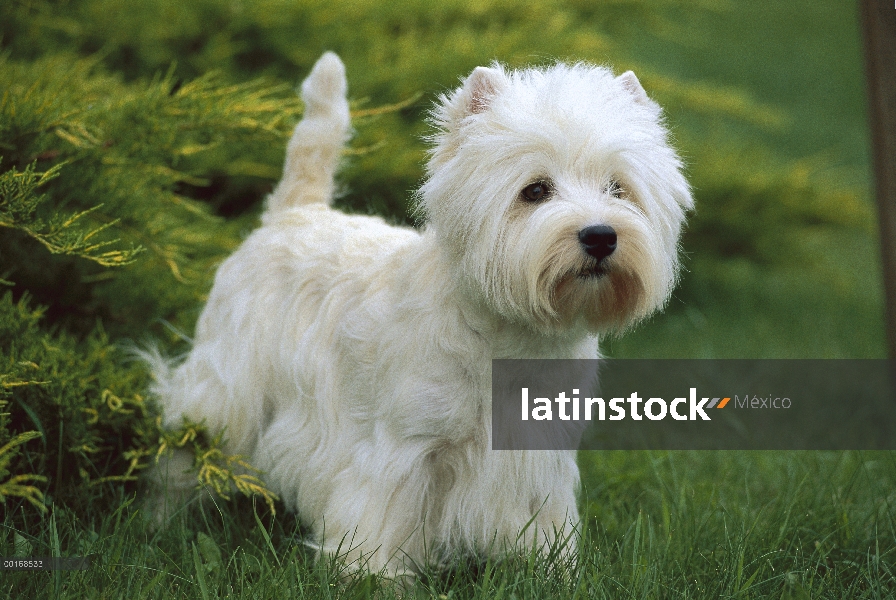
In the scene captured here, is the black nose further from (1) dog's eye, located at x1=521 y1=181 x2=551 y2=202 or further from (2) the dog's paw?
(2) the dog's paw

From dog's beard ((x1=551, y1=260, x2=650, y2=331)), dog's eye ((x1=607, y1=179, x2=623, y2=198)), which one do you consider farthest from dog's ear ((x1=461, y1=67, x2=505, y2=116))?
dog's beard ((x1=551, y1=260, x2=650, y2=331))

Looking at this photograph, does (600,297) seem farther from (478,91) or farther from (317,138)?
(317,138)

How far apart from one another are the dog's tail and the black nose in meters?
1.36

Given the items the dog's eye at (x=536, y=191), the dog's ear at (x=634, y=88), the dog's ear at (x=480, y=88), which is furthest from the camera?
the dog's ear at (x=634, y=88)

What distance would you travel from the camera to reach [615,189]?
2.34 metres

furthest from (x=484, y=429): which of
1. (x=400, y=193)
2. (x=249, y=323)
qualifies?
(x=400, y=193)

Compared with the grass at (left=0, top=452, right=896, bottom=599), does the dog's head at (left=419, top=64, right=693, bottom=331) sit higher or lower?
higher

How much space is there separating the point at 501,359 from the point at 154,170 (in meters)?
1.56

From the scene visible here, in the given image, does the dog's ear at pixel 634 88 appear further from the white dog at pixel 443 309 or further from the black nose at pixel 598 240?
the black nose at pixel 598 240

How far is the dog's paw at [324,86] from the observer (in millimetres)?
3186

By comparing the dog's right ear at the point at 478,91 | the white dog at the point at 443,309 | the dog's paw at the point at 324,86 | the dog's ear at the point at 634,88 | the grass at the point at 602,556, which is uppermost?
the dog's paw at the point at 324,86

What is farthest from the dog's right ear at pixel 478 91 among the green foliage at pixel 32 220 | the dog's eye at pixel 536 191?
the green foliage at pixel 32 220

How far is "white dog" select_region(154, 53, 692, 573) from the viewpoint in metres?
2.26

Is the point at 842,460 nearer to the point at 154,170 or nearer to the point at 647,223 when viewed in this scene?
the point at 647,223
